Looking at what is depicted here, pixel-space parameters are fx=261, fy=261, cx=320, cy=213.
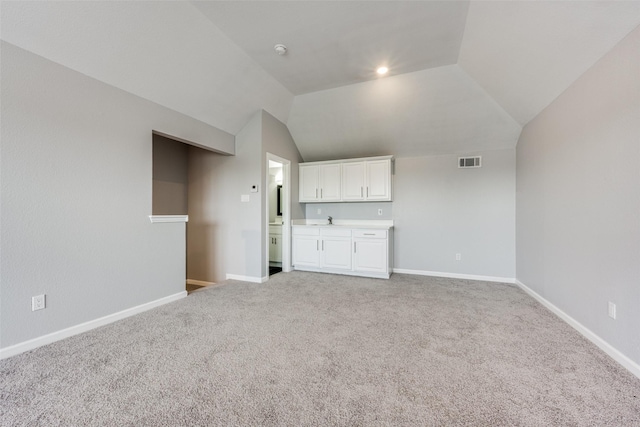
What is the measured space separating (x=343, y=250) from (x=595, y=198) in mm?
3140

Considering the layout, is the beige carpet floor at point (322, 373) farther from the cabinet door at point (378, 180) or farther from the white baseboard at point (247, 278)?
the cabinet door at point (378, 180)

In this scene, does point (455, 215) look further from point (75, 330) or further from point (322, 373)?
point (75, 330)

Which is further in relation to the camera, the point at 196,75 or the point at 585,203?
the point at 196,75

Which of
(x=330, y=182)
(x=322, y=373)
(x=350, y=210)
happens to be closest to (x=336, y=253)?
(x=350, y=210)

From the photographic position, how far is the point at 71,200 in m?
2.33

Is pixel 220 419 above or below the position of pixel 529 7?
below

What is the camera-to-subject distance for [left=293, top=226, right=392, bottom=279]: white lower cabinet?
4.34 metres

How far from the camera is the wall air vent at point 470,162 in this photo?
4391 mm

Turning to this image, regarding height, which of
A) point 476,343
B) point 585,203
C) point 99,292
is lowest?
point 476,343

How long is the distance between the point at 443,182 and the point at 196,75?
409 centimetres

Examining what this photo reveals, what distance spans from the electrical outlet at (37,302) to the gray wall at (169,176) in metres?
2.07

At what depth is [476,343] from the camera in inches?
86.2

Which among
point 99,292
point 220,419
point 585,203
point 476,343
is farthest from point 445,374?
point 99,292

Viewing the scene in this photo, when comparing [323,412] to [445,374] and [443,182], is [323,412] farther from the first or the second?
[443,182]
